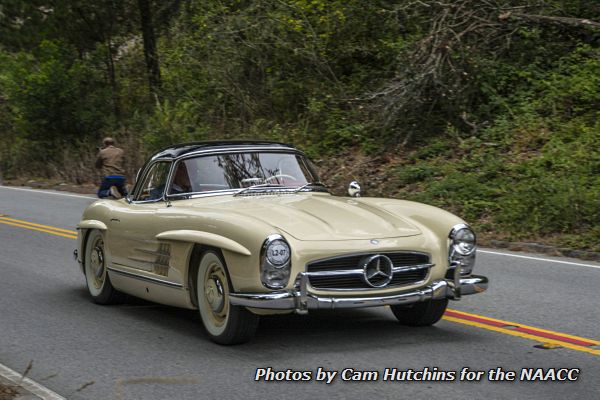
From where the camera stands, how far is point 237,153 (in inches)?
341

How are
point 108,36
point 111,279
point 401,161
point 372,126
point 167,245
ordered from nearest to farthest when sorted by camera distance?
point 167,245
point 111,279
point 401,161
point 372,126
point 108,36

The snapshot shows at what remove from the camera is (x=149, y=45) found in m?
31.8

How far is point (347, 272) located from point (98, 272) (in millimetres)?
3512

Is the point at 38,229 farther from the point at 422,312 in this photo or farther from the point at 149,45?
the point at 149,45

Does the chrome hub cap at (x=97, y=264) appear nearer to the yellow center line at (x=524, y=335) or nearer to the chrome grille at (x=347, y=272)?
the chrome grille at (x=347, y=272)

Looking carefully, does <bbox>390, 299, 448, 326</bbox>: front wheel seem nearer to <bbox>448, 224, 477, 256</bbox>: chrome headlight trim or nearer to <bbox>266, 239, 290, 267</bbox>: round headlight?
<bbox>448, 224, 477, 256</bbox>: chrome headlight trim

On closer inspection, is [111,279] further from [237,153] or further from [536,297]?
[536,297]

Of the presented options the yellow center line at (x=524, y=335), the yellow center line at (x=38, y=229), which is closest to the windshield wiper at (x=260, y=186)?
the yellow center line at (x=524, y=335)

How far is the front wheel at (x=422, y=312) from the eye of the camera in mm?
7742

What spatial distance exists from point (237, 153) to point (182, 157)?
50cm

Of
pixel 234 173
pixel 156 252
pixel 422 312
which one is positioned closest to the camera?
pixel 422 312

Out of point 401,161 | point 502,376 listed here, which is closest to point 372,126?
point 401,161

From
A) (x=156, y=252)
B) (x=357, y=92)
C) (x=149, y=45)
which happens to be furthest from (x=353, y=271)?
(x=149, y=45)

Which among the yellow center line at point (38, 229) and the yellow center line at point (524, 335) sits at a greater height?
the yellow center line at point (38, 229)
